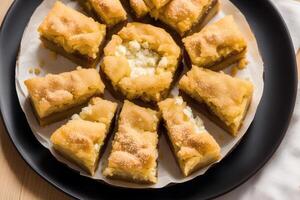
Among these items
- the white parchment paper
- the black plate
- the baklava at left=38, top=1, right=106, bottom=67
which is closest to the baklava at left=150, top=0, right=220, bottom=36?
the white parchment paper

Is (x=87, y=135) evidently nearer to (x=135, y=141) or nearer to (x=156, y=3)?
(x=135, y=141)

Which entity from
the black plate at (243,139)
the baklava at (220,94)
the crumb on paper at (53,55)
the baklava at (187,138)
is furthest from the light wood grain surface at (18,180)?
the baklava at (220,94)

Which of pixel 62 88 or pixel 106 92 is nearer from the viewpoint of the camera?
pixel 62 88

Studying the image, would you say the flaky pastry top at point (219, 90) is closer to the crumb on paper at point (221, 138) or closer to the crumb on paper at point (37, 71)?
the crumb on paper at point (221, 138)

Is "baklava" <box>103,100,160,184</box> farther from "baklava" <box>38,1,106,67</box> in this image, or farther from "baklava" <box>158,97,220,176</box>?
"baklava" <box>38,1,106,67</box>

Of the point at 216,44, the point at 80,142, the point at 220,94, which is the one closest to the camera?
the point at 80,142

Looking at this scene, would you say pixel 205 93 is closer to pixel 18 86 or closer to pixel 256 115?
pixel 256 115

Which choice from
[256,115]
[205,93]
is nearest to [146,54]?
[205,93]

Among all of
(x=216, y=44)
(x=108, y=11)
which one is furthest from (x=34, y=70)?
(x=216, y=44)
